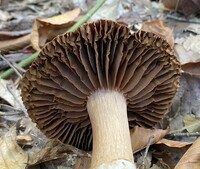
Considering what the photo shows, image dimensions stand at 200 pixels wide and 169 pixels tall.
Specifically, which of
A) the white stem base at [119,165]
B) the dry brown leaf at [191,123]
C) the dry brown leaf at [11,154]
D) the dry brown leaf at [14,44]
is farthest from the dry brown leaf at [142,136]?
the dry brown leaf at [14,44]

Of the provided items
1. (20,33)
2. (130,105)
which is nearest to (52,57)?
(130,105)

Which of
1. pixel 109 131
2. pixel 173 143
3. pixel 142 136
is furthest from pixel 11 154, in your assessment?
pixel 173 143

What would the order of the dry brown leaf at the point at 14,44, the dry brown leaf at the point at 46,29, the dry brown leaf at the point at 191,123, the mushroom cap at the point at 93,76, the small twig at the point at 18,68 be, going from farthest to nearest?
the dry brown leaf at the point at 14,44 → the dry brown leaf at the point at 46,29 → the small twig at the point at 18,68 → the dry brown leaf at the point at 191,123 → the mushroom cap at the point at 93,76

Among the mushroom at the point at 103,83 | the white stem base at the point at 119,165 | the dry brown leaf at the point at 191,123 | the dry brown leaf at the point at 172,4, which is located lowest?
the white stem base at the point at 119,165

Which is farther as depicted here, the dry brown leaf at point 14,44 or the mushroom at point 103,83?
the dry brown leaf at point 14,44

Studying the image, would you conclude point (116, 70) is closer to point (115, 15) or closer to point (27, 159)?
point (27, 159)

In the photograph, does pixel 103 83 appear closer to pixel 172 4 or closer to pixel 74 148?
pixel 74 148

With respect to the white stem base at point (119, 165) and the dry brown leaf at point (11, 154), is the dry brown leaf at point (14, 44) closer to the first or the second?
the dry brown leaf at point (11, 154)
